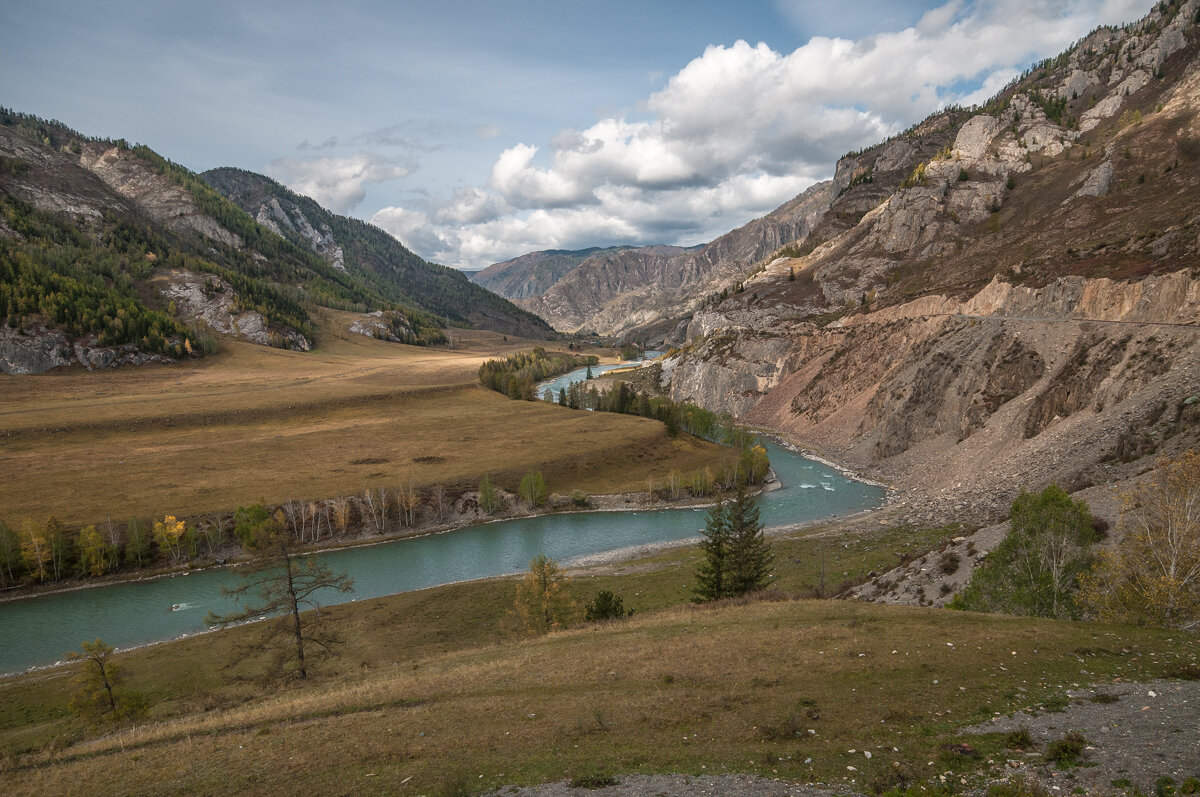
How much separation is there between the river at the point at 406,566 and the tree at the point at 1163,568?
168 ft

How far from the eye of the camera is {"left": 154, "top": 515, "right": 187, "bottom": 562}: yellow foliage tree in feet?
216

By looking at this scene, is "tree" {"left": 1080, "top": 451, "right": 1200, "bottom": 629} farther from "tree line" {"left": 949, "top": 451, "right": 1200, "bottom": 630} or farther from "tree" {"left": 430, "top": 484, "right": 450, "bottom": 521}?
"tree" {"left": 430, "top": 484, "right": 450, "bottom": 521}

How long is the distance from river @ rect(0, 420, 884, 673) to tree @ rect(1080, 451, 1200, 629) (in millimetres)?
51120

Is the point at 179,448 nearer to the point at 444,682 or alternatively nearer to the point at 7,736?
the point at 7,736

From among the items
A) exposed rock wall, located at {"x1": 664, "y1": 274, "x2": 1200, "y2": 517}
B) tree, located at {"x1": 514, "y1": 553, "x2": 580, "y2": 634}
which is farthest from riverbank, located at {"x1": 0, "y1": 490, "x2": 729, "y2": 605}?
exposed rock wall, located at {"x1": 664, "y1": 274, "x2": 1200, "y2": 517}

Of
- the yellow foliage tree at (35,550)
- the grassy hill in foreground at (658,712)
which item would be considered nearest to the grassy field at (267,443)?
the yellow foliage tree at (35,550)

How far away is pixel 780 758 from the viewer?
42.2ft

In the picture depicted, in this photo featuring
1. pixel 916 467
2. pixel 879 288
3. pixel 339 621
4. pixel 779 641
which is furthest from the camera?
pixel 879 288

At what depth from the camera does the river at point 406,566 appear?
2028 inches

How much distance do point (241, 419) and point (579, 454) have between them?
232 ft

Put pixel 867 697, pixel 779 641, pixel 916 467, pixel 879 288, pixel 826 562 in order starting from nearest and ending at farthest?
pixel 867 697
pixel 779 641
pixel 826 562
pixel 916 467
pixel 879 288

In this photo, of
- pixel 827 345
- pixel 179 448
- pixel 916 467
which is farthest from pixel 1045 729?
pixel 827 345

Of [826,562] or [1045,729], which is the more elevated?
[1045,729]

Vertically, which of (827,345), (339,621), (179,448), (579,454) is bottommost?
(339,621)
